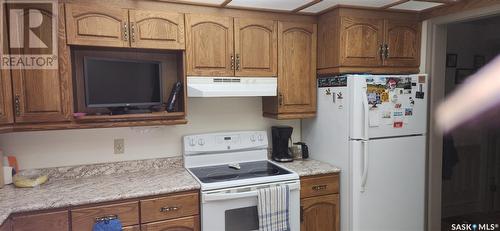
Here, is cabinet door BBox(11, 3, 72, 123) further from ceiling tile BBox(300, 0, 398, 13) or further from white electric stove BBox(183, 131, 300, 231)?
ceiling tile BBox(300, 0, 398, 13)

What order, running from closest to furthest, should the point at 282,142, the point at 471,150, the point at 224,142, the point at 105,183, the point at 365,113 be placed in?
1. the point at 105,183
2. the point at 365,113
3. the point at 224,142
4. the point at 282,142
5. the point at 471,150

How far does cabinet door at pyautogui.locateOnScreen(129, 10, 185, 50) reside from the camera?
218 centimetres

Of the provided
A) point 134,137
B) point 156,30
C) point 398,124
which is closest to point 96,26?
point 156,30

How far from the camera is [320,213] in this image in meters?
2.53

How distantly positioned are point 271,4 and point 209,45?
532 mm

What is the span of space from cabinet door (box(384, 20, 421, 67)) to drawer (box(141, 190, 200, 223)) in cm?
177

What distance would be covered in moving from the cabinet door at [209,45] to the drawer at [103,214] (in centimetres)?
96

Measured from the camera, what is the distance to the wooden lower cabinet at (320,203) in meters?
2.47

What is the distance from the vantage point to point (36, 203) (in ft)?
5.97

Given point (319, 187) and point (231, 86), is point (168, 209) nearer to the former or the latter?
point (231, 86)

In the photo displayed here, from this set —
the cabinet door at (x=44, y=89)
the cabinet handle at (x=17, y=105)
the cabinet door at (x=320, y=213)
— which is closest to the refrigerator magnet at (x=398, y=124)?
Result: the cabinet door at (x=320, y=213)

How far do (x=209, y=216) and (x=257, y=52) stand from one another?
1224 millimetres

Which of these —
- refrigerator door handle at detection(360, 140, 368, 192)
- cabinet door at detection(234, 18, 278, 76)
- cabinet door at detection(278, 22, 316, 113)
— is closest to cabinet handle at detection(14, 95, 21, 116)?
cabinet door at detection(234, 18, 278, 76)

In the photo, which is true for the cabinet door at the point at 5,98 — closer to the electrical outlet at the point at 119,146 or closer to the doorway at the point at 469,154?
the electrical outlet at the point at 119,146
